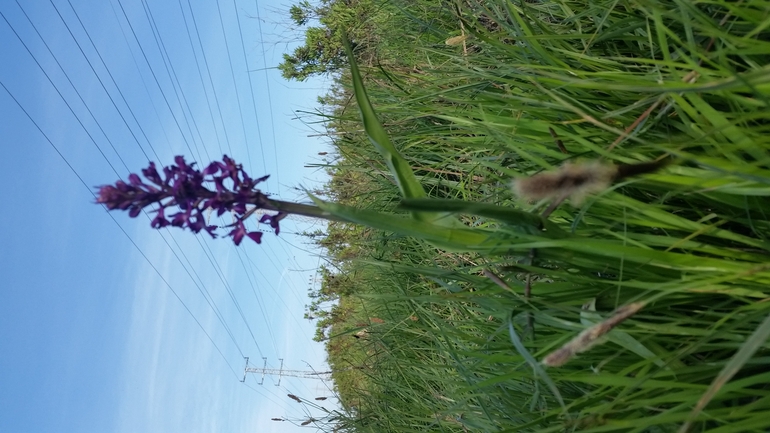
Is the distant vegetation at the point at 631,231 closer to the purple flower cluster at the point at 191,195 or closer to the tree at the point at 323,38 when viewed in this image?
the purple flower cluster at the point at 191,195

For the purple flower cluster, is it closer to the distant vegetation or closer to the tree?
the distant vegetation

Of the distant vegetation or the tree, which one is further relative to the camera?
the tree

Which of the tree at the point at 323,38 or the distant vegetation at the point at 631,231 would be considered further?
the tree at the point at 323,38

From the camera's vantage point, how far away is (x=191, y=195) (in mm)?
1104

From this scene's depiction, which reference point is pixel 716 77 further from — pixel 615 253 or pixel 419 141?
pixel 419 141

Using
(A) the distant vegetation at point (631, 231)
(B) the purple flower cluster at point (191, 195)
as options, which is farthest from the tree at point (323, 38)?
(B) the purple flower cluster at point (191, 195)

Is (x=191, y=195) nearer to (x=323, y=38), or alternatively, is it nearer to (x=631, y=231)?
(x=631, y=231)

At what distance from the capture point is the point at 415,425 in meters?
2.88

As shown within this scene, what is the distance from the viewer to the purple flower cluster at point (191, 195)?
110 centimetres

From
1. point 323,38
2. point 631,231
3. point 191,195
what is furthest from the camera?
point 323,38

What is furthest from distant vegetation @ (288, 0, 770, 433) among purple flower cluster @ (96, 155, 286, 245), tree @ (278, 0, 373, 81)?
tree @ (278, 0, 373, 81)

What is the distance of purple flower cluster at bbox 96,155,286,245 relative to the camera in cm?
110

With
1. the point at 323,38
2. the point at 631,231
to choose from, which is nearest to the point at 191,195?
the point at 631,231

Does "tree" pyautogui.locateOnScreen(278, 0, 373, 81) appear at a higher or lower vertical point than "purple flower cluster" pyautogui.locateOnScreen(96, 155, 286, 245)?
higher
